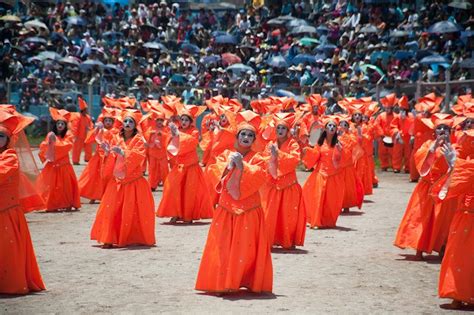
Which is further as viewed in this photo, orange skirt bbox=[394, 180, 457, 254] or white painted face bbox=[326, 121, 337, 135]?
white painted face bbox=[326, 121, 337, 135]

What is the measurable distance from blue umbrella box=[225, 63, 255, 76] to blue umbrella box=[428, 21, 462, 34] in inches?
246

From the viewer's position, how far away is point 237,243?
10.1 meters

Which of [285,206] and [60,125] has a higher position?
[60,125]

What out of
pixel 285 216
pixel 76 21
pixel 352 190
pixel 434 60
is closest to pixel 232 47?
pixel 76 21

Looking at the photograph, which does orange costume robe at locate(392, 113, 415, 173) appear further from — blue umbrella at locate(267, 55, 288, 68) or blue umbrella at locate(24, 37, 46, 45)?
blue umbrella at locate(24, 37, 46, 45)

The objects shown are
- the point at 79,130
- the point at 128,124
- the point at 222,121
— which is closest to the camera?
the point at 128,124

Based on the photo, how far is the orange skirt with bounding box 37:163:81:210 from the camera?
17.8 m

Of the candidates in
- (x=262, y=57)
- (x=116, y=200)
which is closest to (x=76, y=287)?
(x=116, y=200)

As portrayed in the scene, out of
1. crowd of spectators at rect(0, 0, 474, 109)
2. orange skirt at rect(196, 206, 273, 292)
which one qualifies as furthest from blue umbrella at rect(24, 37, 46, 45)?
orange skirt at rect(196, 206, 273, 292)

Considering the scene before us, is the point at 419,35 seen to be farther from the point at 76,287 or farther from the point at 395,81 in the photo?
the point at 76,287

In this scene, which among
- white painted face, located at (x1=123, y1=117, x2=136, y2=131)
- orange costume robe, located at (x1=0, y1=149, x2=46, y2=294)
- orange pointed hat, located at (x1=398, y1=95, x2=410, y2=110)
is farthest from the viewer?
orange pointed hat, located at (x1=398, y1=95, x2=410, y2=110)

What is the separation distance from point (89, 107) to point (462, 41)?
11973mm

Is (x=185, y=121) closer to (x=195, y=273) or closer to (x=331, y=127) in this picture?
(x=331, y=127)

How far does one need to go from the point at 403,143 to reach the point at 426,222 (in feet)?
47.1
